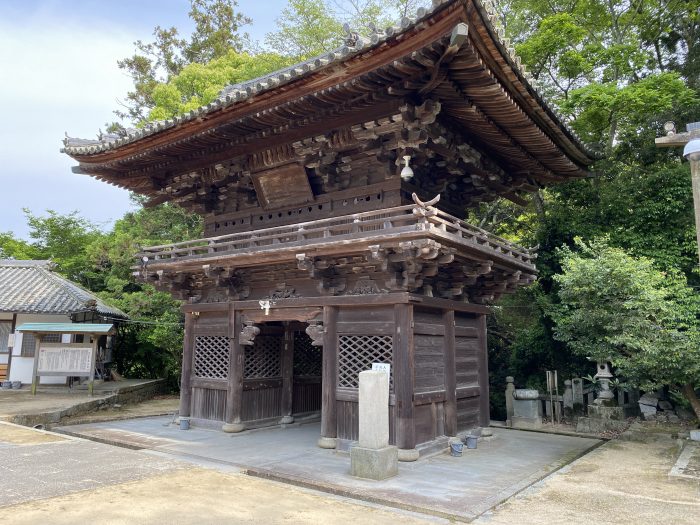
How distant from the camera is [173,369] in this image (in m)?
21.4

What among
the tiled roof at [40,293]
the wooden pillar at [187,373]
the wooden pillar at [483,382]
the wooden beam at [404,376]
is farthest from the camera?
the tiled roof at [40,293]

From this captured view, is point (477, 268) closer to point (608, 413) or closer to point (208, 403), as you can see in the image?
point (608, 413)

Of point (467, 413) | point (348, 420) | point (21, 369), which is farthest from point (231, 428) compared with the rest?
point (21, 369)

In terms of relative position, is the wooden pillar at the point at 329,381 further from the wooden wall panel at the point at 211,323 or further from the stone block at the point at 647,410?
the stone block at the point at 647,410

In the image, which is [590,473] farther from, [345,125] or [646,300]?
[345,125]

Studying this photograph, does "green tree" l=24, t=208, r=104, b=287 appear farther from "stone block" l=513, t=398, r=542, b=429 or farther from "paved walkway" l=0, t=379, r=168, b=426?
"stone block" l=513, t=398, r=542, b=429

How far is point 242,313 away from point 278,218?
224cm

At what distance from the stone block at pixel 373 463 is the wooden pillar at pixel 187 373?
5.63 m

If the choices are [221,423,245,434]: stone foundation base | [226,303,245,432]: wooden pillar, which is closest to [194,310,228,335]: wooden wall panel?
[226,303,245,432]: wooden pillar

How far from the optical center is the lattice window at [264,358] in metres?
11.2

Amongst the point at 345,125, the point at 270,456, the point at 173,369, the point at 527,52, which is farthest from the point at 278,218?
the point at 173,369

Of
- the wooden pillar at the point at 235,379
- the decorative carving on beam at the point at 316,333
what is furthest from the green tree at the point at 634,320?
the wooden pillar at the point at 235,379

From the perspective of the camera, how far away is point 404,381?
8344 mm

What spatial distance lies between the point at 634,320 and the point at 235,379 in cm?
867
